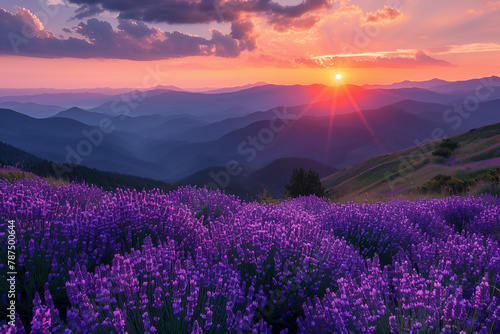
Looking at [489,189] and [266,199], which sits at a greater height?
[489,189]

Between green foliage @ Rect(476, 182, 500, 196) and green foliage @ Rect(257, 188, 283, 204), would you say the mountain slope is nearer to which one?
green foliage @ Rect(257, 188, 283, 204)

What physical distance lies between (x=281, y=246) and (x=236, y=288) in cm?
76

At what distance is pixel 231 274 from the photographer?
259cm

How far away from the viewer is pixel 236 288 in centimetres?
244

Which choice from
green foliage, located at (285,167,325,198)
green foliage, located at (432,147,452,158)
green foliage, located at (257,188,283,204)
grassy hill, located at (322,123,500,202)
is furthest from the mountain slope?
green foliage, located at (432,147,452,158)

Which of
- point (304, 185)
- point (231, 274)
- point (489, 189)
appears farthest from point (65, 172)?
point (231, 274)

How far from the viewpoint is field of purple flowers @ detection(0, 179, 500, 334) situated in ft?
6.75

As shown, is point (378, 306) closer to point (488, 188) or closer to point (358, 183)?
point (488, 188)

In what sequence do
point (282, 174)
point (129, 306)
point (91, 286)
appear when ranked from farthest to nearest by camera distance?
1. point (282, 174)
2. point (91, 286)
3. point (129, 306)

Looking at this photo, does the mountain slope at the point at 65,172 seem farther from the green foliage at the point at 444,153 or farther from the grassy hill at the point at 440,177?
the green foliage at the point at 444,153

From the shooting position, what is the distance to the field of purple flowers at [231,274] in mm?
2057

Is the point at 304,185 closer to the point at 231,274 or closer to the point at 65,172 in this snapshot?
the point at 65,172

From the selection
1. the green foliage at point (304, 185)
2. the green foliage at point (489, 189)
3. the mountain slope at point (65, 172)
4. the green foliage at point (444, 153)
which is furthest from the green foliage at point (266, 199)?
the green foliage at point (444, 153)

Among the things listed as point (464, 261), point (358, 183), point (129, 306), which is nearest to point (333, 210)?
point (464, 261)
